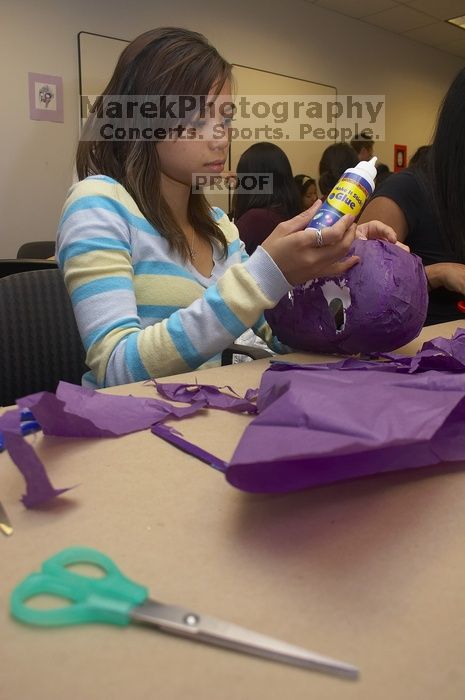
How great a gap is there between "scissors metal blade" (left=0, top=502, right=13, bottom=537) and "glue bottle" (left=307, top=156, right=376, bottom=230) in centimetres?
41

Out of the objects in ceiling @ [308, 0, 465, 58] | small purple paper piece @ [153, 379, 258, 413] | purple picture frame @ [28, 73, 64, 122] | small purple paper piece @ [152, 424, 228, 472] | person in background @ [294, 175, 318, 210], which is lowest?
small purple paper piece @ [152, 424, 228, 472]

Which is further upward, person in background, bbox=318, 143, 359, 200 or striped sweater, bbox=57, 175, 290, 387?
person in background, bbox=318, 143, 359, 200

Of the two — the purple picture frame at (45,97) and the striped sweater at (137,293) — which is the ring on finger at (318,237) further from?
the purple picture frame at (45,97)

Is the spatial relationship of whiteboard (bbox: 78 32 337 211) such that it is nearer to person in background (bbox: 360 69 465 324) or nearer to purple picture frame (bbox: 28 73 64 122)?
purple picture frame (bbox: 28 73 64 122)

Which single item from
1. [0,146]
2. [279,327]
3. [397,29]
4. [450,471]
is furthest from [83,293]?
[397,29]

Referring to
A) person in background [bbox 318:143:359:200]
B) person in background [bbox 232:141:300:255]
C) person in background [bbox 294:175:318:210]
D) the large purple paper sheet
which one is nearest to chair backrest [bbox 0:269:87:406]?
the large purple paper sheet

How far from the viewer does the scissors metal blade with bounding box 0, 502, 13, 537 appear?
32 centimetres

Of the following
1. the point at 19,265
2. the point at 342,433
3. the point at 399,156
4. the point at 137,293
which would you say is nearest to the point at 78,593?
the point at 342,433

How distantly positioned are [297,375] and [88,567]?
203mm

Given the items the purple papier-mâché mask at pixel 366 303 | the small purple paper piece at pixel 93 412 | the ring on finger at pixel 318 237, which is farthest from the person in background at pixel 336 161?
the small purple paper piece at pixel 93 412

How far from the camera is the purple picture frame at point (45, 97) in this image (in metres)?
2.46

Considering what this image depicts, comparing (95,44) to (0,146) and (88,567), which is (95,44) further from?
(88,567)

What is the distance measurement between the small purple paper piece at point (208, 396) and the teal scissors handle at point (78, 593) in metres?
0.26

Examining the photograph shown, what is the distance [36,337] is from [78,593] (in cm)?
73
